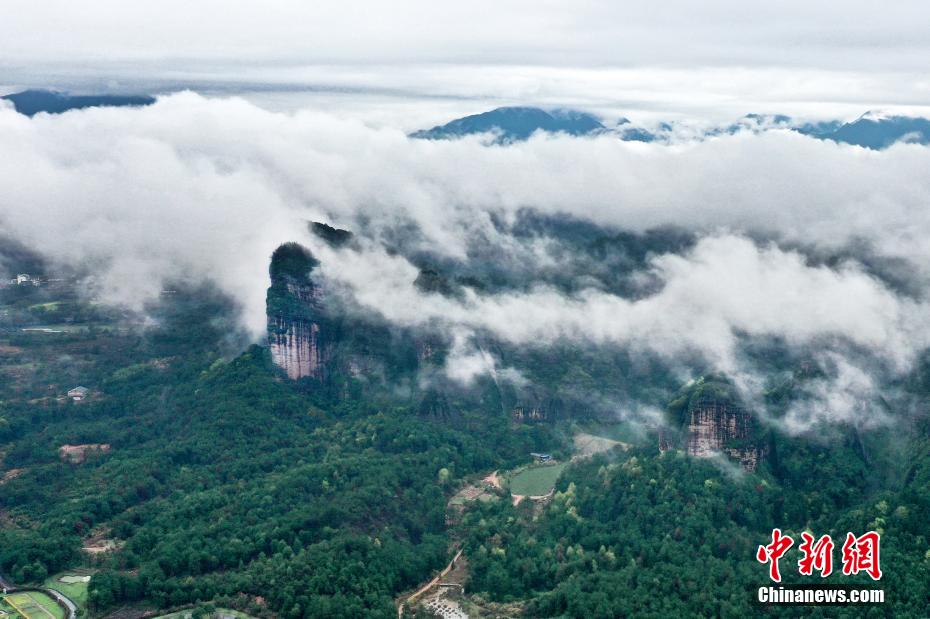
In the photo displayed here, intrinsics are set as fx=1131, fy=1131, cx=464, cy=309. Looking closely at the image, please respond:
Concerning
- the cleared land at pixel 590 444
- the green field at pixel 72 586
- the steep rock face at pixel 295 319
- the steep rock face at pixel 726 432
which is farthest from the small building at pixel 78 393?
the steep rock face at pixel 726 432

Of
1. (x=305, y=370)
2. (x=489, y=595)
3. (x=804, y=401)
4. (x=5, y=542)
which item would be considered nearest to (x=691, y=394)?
(x=804, y=401)

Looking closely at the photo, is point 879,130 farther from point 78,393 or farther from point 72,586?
point 72,586

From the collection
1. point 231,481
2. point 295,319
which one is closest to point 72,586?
point 231,481

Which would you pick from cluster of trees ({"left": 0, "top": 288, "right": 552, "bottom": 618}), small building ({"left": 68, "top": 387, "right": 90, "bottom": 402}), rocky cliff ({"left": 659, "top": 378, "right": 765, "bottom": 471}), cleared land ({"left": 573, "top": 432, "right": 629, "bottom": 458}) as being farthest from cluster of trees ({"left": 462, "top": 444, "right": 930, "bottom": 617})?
small building ({"left": 68, "top": 387, "right": 90, "bottom": 402})

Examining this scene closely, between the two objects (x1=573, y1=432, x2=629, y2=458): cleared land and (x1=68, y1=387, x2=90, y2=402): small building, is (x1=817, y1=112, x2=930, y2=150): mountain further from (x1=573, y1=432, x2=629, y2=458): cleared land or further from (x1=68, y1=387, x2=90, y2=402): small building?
(x1=68, y1=387, x2=90, y2=402): small building

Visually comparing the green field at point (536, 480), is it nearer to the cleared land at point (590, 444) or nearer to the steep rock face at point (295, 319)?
the cleared land at point (590, 444)

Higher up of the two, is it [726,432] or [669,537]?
[726,432]

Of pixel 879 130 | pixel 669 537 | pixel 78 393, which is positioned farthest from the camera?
pixel 879 130
